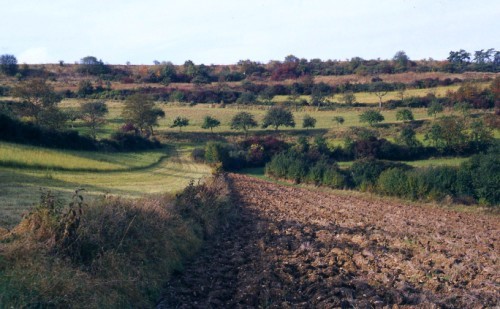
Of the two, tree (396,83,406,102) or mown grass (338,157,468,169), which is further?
tree (396,83,406,102)

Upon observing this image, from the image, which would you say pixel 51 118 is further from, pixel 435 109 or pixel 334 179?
pixel 435 109

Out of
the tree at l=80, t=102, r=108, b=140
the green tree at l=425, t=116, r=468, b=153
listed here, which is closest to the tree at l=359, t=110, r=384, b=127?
the green tree at l=425, t=116, r=468, b=153

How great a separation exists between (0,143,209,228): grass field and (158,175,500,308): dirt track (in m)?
5.43

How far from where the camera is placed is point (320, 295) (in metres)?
10.9

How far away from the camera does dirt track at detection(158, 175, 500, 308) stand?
1095 cm

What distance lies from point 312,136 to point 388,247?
150 ft

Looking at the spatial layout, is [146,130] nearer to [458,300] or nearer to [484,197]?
[484,197]

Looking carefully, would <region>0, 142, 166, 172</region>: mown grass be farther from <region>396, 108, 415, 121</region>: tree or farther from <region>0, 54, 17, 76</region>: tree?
<region>0, 54, 17, 76</region>: tree

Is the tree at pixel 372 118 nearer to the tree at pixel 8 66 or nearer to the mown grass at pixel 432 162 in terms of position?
the mown grass at pixel 432 162

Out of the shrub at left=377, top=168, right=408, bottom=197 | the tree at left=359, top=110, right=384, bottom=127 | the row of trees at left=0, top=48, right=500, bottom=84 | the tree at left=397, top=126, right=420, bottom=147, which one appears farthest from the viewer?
the row of trees at left=0, top=48, right=500, bottom=84

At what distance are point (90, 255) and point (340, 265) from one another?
262 inches

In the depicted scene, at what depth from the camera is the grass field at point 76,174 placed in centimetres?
1961

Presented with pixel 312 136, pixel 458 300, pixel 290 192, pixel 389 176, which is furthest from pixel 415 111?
pixel 458 300

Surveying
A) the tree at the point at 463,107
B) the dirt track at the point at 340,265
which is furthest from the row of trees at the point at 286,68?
the dirt track at the point at 340,265
